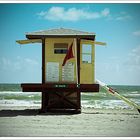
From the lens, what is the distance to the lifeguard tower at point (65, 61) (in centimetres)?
1325

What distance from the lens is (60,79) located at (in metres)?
13.4

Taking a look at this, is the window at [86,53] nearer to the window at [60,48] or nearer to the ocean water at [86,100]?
the window at [60,48]

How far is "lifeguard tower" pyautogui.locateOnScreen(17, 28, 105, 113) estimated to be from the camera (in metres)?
13.2

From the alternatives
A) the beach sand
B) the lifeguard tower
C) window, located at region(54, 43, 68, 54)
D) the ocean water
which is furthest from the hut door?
the ocean water

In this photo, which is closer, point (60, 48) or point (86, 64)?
point (60, 48)

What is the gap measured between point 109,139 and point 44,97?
17.2 ft

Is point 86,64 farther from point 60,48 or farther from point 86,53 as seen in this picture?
point 60,48

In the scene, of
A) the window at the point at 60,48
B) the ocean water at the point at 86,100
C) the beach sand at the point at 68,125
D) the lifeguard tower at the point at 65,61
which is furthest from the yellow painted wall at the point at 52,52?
the ocean water at the point at 86,100

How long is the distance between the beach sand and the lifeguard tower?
0.95 meters

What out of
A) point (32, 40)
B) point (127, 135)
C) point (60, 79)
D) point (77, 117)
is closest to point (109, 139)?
point (127, 135)

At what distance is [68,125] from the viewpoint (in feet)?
35.9

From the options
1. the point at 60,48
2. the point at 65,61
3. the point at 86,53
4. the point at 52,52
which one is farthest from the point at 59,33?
the point at 86,53

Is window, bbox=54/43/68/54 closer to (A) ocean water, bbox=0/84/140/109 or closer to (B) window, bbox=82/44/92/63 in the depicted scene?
(B) window, bbox=82/44/92/63

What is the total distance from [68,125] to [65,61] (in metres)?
2.99
